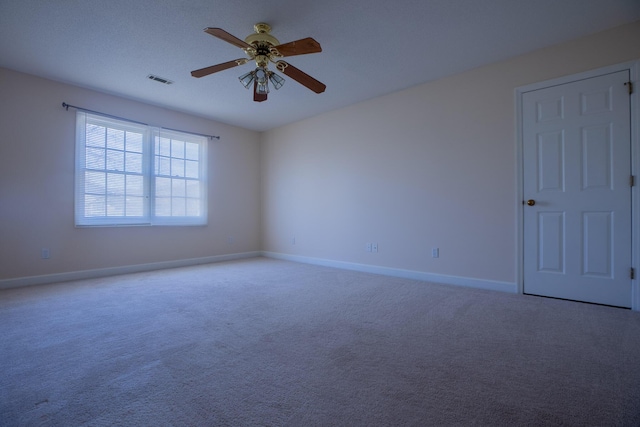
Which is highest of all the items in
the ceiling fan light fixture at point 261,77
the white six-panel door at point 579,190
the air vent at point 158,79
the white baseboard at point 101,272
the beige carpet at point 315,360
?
the air vent at point 158,79

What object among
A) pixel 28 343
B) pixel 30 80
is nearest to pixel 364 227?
pixel 28 343

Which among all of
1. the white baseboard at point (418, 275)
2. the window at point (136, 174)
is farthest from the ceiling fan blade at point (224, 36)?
the white baseboard at point (418, 275)

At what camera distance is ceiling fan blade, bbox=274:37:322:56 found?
2266 mm

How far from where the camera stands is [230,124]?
560 cm

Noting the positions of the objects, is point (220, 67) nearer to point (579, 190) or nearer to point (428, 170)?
point (428, 170)

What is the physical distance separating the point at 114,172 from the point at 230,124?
2240 mm

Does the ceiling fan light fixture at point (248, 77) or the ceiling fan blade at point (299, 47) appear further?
the ceiling fan light fixture at point (248, 77)

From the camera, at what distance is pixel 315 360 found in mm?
1720

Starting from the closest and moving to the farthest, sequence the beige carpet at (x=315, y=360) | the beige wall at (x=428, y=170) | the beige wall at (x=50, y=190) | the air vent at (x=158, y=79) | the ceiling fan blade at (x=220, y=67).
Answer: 1. the beige carpet at (x=315, y=360)
2. the ceiling fan blade at (x=220, y=67)
3. the beige wall at (x=428, y=170)
4. the beige wall at (x=50, y=190)
5. the air vent at (x=158, y=79)

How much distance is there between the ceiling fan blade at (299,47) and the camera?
7.43 feet

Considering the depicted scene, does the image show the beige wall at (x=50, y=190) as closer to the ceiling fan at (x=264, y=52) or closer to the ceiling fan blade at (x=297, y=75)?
the ceiling fan at (x=264, y=52)

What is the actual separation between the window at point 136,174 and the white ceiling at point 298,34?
0.78 metres

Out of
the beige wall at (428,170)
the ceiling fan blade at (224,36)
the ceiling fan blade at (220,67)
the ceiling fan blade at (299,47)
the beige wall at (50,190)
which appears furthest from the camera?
the beige wall at (50,190)

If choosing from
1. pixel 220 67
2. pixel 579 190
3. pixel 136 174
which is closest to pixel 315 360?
pixel 220 67
